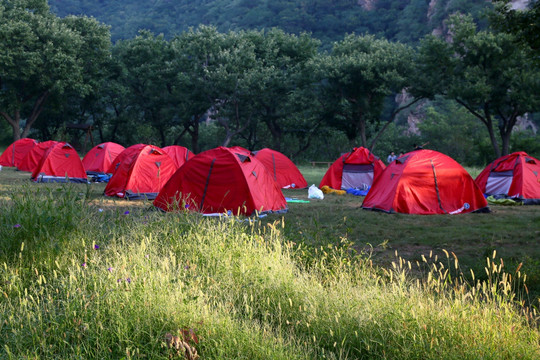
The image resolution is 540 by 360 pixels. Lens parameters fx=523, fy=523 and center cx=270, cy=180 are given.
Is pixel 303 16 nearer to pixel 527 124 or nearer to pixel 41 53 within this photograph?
pixel 527 124

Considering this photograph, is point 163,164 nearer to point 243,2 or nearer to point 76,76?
point 76,76

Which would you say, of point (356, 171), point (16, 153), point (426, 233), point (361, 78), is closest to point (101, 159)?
point (16, 153)

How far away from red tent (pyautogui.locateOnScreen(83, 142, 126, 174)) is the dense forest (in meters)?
11.6

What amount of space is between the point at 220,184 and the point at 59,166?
1031 centimetres

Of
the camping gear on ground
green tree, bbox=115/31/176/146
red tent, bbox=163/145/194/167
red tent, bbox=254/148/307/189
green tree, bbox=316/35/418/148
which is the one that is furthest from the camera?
green tree, bbox=115/31/176/146

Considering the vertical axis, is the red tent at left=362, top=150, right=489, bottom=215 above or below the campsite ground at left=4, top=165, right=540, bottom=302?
above

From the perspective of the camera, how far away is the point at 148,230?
5.52 meters

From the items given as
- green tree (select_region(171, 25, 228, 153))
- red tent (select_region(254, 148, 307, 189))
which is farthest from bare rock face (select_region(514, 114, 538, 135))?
red tent (select_region(254, 148, 307, 189))

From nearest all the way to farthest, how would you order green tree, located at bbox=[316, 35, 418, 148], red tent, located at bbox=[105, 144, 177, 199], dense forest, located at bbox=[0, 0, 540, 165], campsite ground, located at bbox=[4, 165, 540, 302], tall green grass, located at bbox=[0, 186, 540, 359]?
1. tall green grass, located at bbox=[0, 186, 540, 359]
2. campsite ground, located at bbox=[4, 165, 540, 302]
3. red tent, located at bbox=[105, 144, 177, 199]
4. dense forest, located at bbox=[0, 0, 540, 165]
5. green tree, located at bbox=[316, 35, 418, 148]

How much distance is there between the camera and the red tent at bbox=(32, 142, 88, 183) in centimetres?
1820

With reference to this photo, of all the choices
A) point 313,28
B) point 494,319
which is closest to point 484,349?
point 494,319

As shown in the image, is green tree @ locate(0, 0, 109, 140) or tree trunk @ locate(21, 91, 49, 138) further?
tree trunk @ locate(21, 91, 49, 138)

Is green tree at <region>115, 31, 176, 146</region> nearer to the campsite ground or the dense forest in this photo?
the dense forest

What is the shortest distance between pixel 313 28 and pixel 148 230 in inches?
2368
